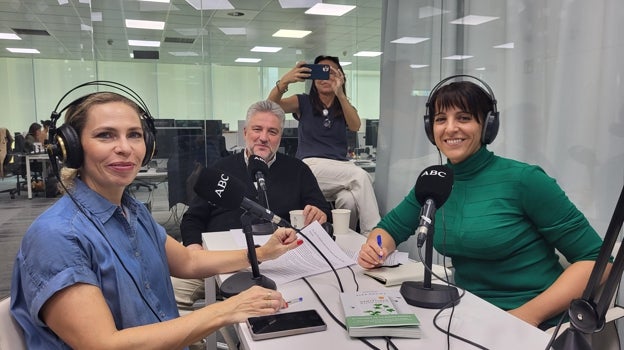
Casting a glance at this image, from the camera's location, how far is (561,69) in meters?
1.84

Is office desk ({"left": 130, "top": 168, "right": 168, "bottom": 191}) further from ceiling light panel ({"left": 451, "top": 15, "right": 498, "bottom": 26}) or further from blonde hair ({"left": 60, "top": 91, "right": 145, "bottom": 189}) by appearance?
blonde hair ({"left": 60, "top": 91, "right": 145, "bottom": 189})

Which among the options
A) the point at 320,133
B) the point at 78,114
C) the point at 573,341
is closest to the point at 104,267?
the point at 78,114

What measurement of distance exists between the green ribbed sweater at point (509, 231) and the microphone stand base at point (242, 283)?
58cm

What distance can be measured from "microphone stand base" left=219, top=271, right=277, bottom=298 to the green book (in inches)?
10.2

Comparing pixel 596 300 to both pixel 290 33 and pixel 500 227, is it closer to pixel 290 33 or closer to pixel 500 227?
pixel 500 227

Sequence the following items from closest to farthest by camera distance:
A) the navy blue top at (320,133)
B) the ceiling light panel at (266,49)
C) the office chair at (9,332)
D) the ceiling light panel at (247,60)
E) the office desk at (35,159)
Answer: the office chair at (9,332) < the navy blue top at (320,133) < the ceiling light panel at (266,49) < the ceiling light panel at (247,60) < the office desk at (35,159)

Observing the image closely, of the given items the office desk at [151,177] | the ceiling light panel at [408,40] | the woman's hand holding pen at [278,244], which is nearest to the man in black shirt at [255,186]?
the woman's hand holding pen at [278,244]

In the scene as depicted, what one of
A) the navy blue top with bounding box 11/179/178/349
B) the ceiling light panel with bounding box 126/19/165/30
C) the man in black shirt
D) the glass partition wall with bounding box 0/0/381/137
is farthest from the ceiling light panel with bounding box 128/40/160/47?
the navy blue top with bounding box 11/179/178/349

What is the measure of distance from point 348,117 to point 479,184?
4.88ft

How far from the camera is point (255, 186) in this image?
2.07 meters

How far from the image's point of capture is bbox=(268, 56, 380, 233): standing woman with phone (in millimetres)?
2668

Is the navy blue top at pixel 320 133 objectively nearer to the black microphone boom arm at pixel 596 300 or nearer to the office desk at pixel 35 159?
the black microphone boom arm at pixel 596 300

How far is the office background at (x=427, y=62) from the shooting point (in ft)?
5.62

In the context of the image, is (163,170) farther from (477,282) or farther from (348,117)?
(477,282)
